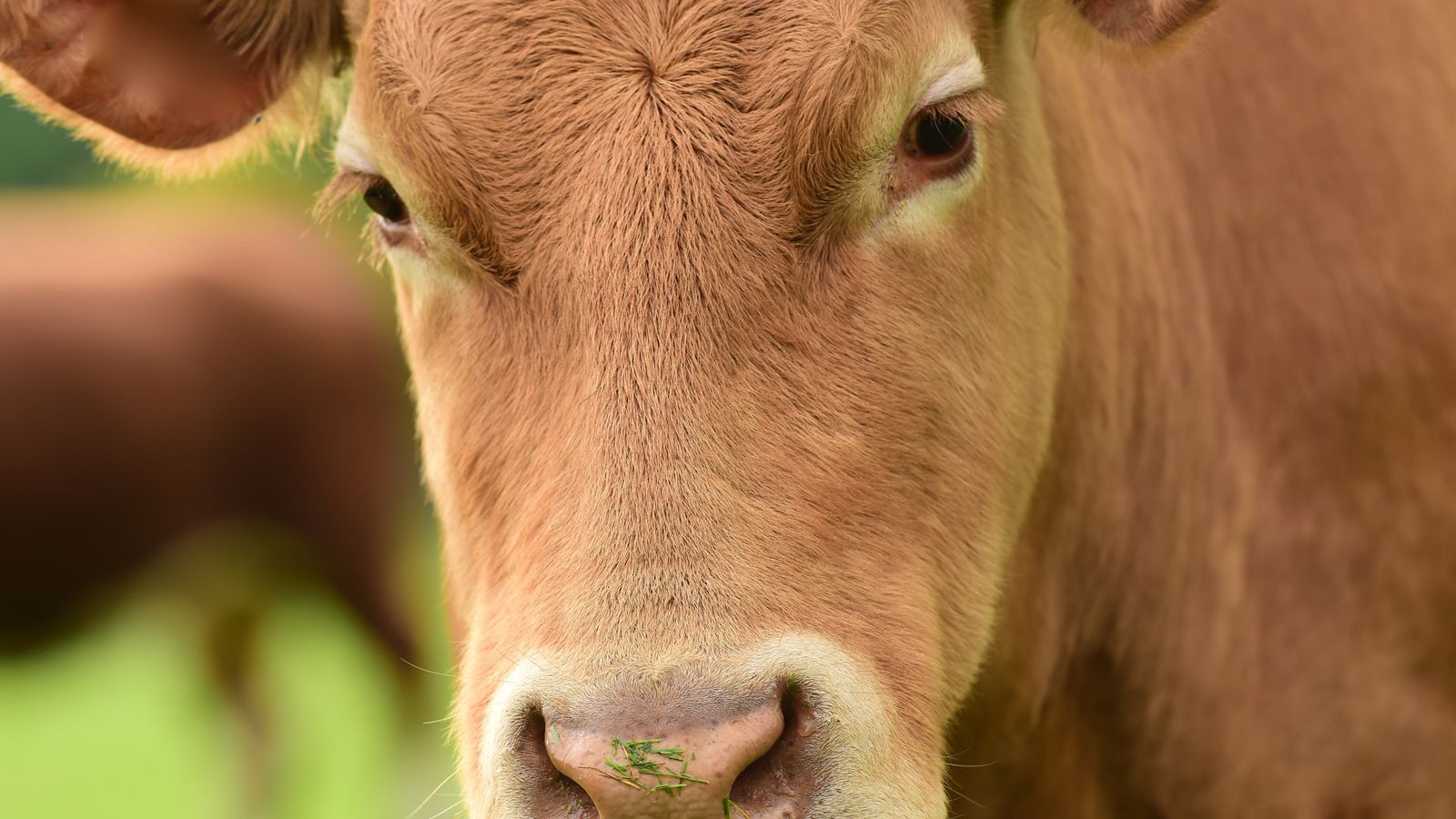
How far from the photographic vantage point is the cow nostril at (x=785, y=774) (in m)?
1.79

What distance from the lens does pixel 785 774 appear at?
5.92ft

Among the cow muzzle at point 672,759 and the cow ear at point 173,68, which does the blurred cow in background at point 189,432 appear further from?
the cow muzzle at point 672,759

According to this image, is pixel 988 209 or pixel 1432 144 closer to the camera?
pixel 988 209

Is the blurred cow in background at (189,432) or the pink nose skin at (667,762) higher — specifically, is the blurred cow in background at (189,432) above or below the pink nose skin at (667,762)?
below

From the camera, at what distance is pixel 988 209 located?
7.93ft

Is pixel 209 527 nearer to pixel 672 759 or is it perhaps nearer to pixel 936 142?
pixel 936 142

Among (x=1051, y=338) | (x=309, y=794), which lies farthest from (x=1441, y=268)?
(x=309, y=794)

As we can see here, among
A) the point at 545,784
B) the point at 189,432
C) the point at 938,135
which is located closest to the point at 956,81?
the point at 938,135

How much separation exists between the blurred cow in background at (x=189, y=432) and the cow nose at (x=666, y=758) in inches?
206

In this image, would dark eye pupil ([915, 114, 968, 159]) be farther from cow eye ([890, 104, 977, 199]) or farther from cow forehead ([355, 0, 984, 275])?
cow forehead ([355, 0, 984, 275])

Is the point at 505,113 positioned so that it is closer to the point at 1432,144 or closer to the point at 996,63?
the point at 996,63

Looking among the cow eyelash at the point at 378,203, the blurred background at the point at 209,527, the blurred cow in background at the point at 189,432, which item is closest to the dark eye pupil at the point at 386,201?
the cow eyelash at the point at 378,203

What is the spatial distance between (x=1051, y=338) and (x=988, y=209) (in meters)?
0.36

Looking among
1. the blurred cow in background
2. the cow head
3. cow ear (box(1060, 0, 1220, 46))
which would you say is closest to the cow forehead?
the cow head
